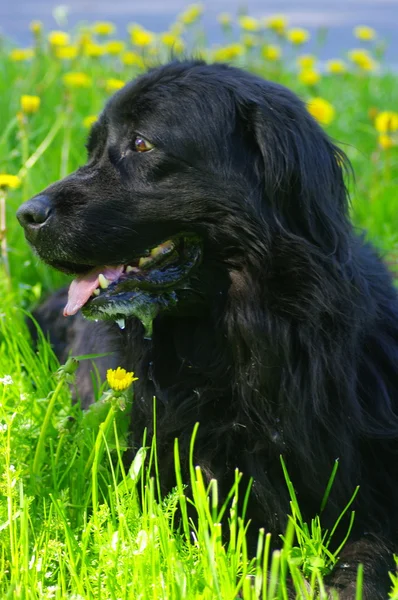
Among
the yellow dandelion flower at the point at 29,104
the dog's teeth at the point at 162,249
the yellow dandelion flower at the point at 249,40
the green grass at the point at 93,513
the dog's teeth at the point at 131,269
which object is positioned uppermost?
the yellow dandelion flower at the point at 249,40

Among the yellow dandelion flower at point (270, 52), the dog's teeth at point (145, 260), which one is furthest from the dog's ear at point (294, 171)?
the yellow dandelion flower at point (270, 52)

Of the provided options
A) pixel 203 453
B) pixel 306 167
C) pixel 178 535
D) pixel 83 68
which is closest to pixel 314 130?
pixel 306 167

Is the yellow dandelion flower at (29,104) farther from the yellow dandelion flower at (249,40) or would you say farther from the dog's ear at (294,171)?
the yellow dandelion flower at (249,40)

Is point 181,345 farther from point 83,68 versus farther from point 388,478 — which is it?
point 83,68

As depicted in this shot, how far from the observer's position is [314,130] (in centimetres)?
259

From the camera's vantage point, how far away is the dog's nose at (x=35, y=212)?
2.55m

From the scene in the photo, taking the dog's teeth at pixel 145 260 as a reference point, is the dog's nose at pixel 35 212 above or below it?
above

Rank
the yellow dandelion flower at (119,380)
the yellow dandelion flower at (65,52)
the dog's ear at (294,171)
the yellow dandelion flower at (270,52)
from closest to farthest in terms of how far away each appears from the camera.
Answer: the yellow dandelion flower at (119,380) → the dog's ear at (294,171) → the yellow dandelion flower at (65,52) → the yellow dandelion flower at (270,52)

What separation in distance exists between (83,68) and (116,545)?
5073mm

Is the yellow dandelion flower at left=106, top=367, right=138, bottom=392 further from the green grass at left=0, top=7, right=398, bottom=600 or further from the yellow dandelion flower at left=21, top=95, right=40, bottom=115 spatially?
the yellow dandelion flower at left=21, top=95, right=40, bottom=115

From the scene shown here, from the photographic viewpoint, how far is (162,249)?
2.59 meters

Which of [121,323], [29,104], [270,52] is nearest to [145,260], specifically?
[121,323]

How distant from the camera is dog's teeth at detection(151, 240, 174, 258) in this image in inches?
102

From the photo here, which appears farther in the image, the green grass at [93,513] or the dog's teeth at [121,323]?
the dog's teeth at [121,323]
